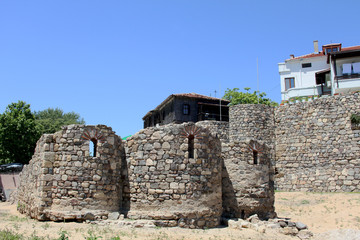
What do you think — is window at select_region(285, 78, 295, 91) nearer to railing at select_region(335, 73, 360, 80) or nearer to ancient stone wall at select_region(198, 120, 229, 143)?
railing at select_region(335, 73, 360, 80)

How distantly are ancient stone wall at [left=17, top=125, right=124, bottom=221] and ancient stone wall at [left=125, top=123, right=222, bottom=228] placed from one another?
0.75m

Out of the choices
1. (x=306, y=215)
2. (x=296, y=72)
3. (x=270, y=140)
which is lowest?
(x=306, y=215)

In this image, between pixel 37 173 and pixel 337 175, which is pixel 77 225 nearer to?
pixel 37 173

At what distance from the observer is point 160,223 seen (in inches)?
521

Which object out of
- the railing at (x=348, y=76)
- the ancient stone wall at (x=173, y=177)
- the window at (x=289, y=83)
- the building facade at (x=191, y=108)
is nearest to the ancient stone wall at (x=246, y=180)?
the ancient stone wall at (x=173, y=177)

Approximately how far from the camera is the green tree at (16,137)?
3584 centimetres

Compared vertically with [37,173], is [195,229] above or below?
below

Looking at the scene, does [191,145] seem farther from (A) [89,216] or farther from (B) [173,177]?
(A) [89,216]

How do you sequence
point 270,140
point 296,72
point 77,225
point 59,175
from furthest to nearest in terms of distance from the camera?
point 296,72 < point 270,140 < point 59,175 < point 77,225

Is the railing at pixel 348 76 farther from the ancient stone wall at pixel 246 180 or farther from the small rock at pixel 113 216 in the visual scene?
the small rock at pixel 113 216

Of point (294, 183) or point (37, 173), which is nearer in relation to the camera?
point (37, 173)

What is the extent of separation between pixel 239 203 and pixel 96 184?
6.01 meters

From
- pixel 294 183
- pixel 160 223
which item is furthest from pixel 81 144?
pixel 294 183

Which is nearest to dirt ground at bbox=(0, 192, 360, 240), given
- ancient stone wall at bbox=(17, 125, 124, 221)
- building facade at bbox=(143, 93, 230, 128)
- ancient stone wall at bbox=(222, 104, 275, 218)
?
ancient stone wall at bbox=(17, 125, 124, 221)
